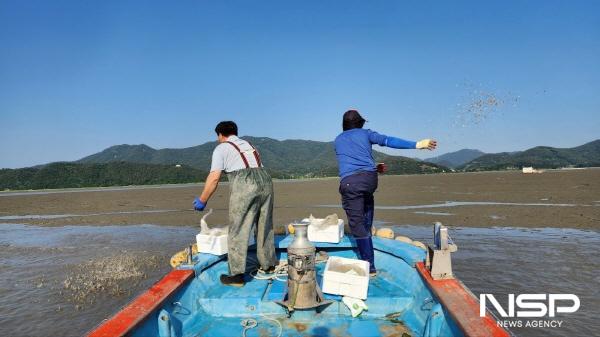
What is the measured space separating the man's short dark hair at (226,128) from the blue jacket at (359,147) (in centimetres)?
149

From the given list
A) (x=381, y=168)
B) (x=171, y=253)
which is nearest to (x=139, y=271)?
(x=171, y=253)

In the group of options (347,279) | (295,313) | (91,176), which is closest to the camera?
(295,313)

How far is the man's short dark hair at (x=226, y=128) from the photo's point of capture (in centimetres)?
523

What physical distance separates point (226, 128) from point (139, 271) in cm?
689

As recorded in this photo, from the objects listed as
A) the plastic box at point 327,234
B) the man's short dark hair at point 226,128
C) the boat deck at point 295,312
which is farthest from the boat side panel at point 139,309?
the plastic box at point 327,234

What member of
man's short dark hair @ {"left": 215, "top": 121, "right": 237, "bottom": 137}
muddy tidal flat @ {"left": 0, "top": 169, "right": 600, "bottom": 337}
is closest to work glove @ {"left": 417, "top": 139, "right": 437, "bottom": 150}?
man's short dark hair @ {"left": 215, "top": 121, "right": 237, "bottom": 137}

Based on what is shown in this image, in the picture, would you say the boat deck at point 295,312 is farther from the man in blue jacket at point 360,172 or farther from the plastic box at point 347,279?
the man in blue jacket at point 360,172

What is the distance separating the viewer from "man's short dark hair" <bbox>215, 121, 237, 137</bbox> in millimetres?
5227

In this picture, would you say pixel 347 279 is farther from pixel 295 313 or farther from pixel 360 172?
pixel 360 172

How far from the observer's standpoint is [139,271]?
10398mm

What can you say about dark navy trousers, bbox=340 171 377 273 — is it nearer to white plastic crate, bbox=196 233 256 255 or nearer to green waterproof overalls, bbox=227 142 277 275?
green waterproof overalls, bbox=227 142 277 275

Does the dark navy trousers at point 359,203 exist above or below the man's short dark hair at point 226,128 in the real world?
below

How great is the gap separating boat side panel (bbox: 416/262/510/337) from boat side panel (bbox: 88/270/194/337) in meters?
2.54

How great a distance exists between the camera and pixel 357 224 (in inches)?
208
